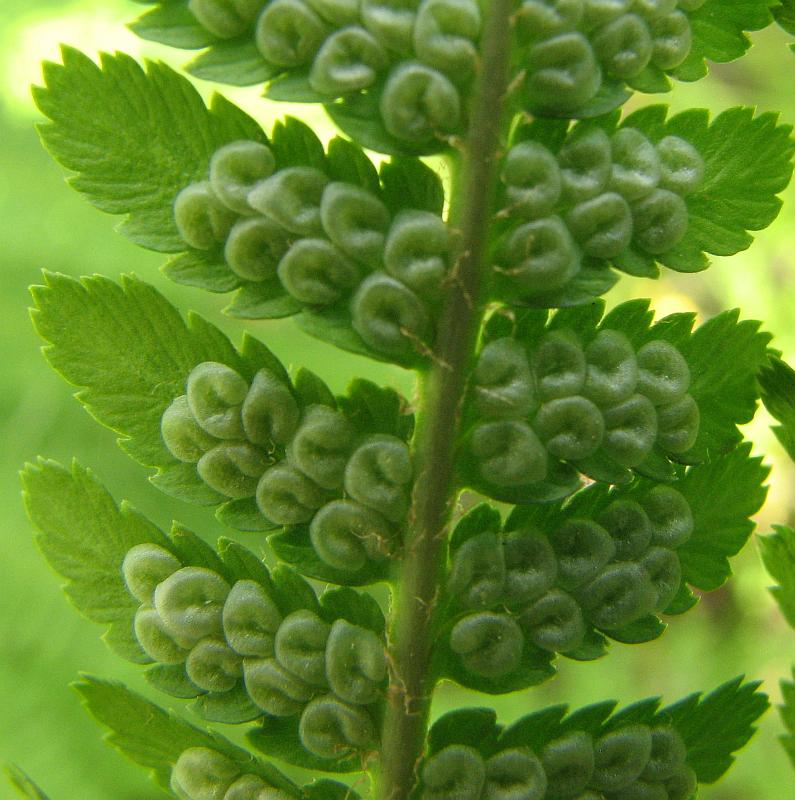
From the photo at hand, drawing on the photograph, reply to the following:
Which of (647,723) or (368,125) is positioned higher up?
(368,125)

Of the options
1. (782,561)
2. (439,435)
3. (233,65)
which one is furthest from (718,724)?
(233,65)

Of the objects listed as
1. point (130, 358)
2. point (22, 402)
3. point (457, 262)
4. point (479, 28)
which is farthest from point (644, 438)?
point (22, 402)

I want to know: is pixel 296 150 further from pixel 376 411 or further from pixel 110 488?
pixel 110 488

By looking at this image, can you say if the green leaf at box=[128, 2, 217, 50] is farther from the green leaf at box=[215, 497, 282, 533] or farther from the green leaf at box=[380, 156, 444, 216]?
the green leaf at box=[215, 497, 282, 533]

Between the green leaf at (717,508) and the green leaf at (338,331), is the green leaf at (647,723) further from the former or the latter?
the green leaf at (338,331)

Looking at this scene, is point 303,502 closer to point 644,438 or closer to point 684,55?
point 644,438

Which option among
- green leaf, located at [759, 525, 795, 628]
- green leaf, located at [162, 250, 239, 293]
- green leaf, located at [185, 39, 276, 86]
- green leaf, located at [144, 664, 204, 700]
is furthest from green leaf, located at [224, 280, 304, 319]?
green leaf, located at [759, 525, 795, 628]
